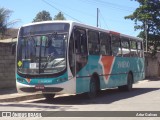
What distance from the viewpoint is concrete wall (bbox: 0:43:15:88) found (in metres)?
19.2

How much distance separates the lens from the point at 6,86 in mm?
19391

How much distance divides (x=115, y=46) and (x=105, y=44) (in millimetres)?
1400

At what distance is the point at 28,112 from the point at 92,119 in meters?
2.26

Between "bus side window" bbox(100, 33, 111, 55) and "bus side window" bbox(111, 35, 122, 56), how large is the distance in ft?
1.76

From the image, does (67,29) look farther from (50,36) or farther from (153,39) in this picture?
(153,39)

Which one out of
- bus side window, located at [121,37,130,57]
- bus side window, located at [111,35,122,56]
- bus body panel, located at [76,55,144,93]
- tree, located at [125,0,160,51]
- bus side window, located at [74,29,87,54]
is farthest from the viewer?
tree, located at [125,0,160,51]

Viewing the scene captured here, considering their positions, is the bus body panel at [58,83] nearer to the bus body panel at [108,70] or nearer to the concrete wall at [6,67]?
the bus body panel at [108,70]

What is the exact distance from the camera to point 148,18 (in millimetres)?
37938

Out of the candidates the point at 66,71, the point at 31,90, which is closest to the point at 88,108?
the point at 66,71

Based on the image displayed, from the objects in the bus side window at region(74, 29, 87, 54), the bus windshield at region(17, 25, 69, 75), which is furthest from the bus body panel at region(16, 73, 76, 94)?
the bus side window at region(74, 29, 87, 54)

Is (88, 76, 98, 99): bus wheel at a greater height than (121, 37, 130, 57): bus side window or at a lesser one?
lesser

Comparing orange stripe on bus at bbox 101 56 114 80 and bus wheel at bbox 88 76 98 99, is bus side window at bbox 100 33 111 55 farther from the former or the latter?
bus wheel at bbox 88 76 98 99

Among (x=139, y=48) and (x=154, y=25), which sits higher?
(x=154, y=25)

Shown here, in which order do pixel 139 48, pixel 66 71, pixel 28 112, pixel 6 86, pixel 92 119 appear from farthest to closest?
pixel 139 48, pixel 6 86, pixel 66 71, pixel 28 112, pixel 92 119
